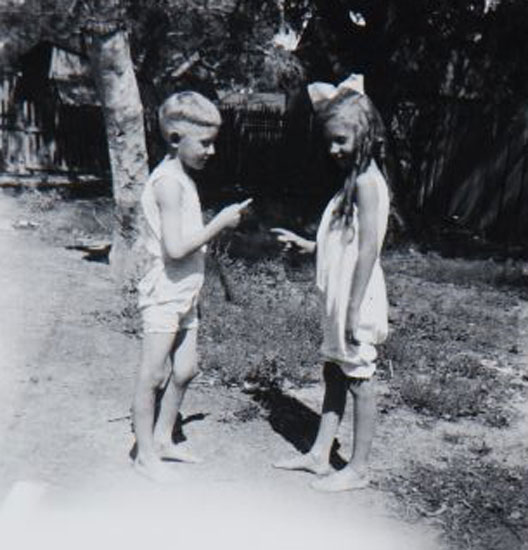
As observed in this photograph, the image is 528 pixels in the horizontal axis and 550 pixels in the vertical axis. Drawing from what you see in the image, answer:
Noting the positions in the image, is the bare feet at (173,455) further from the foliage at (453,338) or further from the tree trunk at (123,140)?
the tree trunk at (123,140)

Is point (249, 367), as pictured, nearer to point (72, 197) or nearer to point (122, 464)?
point (122, 464)

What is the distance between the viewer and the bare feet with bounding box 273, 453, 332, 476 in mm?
4086

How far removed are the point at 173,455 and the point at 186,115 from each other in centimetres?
164

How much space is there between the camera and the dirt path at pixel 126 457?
11.6 ft

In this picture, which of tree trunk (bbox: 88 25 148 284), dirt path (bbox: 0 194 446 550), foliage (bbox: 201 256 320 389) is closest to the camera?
dirt path (bbox: 0 194 446 550)

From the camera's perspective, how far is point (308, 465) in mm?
4109

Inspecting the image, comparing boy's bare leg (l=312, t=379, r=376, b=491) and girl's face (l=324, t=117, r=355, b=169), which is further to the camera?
boy's bare leg (l=312, t=379, r=376, b=491)

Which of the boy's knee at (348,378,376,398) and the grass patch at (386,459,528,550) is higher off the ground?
the boy's knee at (348,378,376,398)

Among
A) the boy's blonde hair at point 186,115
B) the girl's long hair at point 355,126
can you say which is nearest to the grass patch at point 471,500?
the girl's long hair at point 355,126

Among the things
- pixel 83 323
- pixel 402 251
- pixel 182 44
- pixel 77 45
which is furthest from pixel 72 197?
pixel 77 45

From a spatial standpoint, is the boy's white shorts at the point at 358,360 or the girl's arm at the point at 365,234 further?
the boy's white shorts at the point at 358,360

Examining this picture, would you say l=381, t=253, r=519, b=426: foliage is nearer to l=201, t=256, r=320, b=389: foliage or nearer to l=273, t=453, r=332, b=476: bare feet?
l=201, t=256, r=320, b=389: foliage

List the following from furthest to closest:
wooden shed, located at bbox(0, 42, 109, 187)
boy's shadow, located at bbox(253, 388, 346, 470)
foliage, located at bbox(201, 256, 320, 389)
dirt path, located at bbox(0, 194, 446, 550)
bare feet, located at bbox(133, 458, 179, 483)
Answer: wooden shed, located at bbox(0, 42, 109, 187) → foliage, located at bbox(201, 256, 320, 389) → boy's shadow, located at bbox(253, 388, 346, 470) → bare feet, located at bbox(133, 458, 179, 483) → dirt path, located at bbox(0, 194, 446, 550)

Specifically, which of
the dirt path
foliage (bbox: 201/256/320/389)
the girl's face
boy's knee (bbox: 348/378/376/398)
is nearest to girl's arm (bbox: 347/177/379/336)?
the girl's face
